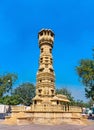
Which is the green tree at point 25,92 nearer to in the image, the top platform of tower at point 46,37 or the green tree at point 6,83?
the green tree at point 6,83

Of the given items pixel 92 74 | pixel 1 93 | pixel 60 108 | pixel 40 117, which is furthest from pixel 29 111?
pixel 1 93

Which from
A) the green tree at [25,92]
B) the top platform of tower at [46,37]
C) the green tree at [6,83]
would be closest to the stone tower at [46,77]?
the top platform of tower at [46,37]

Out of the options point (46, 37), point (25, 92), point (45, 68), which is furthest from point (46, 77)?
point (25, 92)

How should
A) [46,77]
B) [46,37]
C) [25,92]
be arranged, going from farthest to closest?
[25,92], [46,37], [46,77]

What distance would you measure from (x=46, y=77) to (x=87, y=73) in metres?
12.1

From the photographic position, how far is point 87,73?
4356cm

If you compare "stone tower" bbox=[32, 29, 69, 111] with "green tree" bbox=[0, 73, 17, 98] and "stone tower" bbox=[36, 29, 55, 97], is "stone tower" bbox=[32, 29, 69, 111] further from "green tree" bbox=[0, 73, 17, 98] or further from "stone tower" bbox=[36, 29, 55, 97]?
"green tree" bbox=[0, 73, 17, 98]

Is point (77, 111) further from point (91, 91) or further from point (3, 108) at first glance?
point (3, 108)

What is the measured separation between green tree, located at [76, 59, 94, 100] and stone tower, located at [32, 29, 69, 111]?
32.0ft

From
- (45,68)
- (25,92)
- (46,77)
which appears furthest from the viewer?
(25,92)

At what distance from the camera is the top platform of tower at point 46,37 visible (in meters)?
36.4

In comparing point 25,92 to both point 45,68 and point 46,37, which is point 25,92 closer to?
point 45,68

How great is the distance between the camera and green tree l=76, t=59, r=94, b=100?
42844 millimetres

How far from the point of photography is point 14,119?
2997 cm
